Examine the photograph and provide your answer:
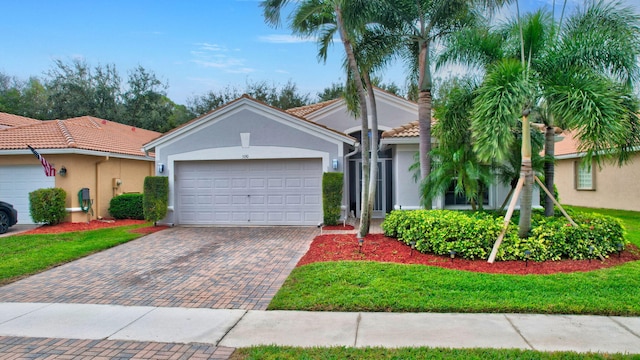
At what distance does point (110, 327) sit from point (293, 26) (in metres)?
9.21

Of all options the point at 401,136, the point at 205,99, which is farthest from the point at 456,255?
the point at 205,99

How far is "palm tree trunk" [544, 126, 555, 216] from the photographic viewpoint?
30.5 ft

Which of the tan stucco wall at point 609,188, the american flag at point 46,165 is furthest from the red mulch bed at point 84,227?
the tan stucco wall at point 609,188

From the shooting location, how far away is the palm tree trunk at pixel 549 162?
30.5 ft

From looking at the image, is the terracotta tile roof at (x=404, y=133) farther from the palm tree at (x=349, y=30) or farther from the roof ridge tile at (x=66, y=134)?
the roof ridge tile at (x=66, y=134)

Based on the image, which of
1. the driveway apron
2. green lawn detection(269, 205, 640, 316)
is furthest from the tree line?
green lawn detection(269, 205, 640, 316)

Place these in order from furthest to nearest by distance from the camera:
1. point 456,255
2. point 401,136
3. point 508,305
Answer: point 401,136
point 456,255
point 508,305

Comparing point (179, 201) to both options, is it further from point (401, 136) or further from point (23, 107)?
point (23, 107)

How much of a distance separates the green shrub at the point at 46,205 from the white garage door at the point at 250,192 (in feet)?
13.3

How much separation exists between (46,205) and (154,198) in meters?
3.81

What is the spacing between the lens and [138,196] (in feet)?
51.0

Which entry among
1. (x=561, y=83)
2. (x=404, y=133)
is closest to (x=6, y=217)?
(x=404, y=133)

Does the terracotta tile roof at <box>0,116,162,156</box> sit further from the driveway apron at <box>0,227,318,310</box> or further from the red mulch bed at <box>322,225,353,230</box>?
the red mulch bed at <box>322,225,353,230</box>

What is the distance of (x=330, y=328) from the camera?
4.68 m
